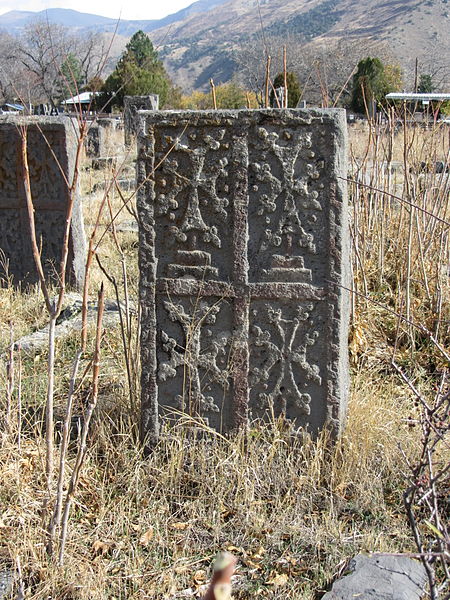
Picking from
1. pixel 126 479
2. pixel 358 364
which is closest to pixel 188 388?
pixel 126 479

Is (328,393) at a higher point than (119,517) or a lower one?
higher

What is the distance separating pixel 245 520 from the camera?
2658 mm

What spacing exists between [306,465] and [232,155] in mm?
1275

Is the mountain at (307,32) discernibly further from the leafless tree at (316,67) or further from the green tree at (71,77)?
the green tree at (71,77)

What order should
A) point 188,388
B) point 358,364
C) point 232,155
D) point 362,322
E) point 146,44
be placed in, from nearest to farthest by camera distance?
1. point 232,155
2. point 188,388
3. point 358,364
4. point 362,322
5. point 146,44

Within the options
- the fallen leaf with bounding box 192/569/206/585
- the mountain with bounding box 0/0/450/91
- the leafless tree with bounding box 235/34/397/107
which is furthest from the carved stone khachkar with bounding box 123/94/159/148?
the mountain with bounding box 0/0/450/91

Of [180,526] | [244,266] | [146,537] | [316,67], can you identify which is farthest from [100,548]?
[316,67]

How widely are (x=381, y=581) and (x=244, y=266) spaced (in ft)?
4.13

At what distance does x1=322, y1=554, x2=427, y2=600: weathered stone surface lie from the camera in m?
2.25

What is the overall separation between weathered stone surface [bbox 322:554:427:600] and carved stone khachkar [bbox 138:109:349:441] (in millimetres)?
650

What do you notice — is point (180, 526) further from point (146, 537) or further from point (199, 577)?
point (199, 577)

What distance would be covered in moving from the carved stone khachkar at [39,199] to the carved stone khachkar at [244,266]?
2.87 metres

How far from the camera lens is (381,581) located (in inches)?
90.7

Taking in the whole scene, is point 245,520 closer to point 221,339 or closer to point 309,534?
point 309,534
